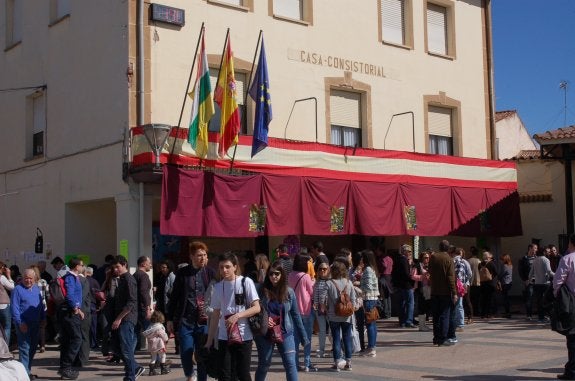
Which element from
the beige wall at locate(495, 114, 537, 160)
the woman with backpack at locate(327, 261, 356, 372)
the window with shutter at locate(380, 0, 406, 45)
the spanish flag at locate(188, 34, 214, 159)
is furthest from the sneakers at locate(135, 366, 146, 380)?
the beige wall at locate(495, 114, 537, 160)

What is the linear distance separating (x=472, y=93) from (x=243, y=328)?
56.5 ft

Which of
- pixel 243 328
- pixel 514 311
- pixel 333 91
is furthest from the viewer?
pixel 514 311

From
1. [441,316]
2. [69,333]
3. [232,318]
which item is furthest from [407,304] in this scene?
[232,318]

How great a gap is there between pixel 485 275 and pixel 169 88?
8986 millimetres

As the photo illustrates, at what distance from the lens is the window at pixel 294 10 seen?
19.7m

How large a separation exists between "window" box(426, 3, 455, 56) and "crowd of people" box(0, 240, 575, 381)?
7.42 meters

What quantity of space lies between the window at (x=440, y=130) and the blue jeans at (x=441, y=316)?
876cm

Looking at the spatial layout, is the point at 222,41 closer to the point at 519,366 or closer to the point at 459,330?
the point at 459,330

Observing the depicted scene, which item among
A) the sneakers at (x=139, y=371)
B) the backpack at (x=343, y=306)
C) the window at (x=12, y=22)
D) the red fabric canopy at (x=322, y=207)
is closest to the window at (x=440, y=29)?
the red fabric canopy at (x=322, y=207)

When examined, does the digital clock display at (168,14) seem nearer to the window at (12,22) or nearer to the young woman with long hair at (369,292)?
the window at (12,22)

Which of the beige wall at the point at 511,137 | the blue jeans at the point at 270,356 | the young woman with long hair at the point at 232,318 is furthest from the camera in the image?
the beige wall at the point at 511,137

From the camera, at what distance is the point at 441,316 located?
1463cm

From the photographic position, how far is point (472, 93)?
2422 cm

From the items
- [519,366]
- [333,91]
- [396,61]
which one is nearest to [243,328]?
[519,366]
